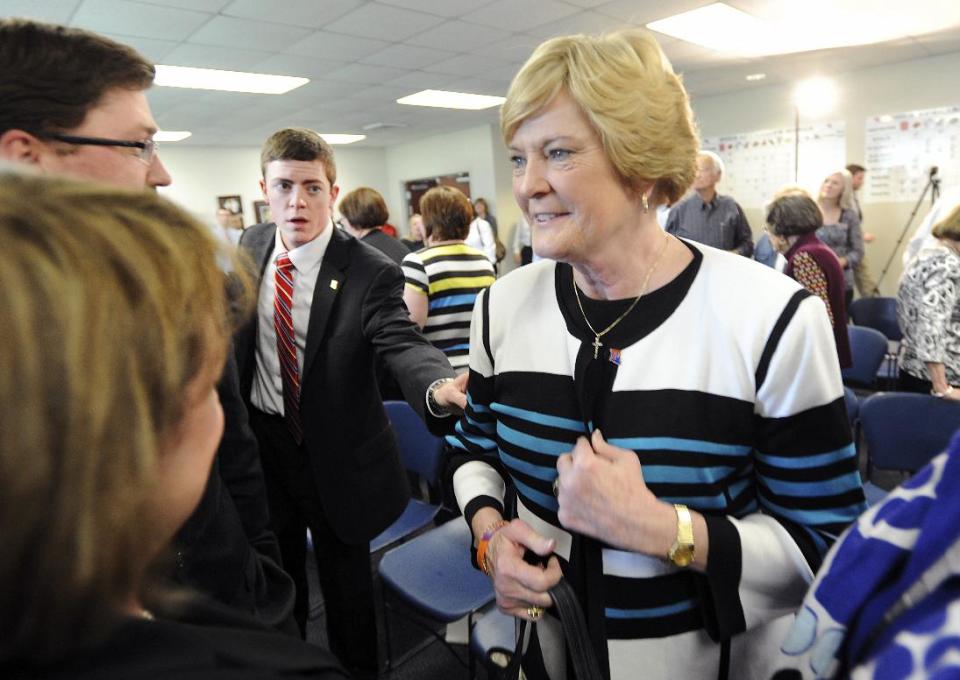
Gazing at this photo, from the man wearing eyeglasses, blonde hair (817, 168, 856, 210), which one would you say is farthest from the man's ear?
blonde hair (817, 168, 856, 210)

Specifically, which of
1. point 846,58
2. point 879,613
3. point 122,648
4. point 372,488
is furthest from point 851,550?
point 846,58

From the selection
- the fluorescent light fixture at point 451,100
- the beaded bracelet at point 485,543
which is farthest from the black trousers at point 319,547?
the fluorescent light fixture at point 451,100

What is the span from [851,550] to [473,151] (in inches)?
400

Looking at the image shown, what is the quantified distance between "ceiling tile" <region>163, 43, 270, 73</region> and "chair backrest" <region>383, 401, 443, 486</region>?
3.76m

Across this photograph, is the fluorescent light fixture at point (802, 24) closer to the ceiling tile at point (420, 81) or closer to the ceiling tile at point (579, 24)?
the ceiling tile at point (579, 24)

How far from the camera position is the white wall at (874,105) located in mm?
6270

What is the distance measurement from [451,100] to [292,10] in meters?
3.86

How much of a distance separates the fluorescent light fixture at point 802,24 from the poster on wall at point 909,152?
4.51 feet

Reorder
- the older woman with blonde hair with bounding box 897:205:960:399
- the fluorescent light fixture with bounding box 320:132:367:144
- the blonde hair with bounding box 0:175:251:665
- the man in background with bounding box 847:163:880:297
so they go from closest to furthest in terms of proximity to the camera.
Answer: the blonde hair with bounding box 0:175:251:665
the older woman with blonde hair with bounding box 897:205:960:399
the man in background with bounding box 847:163:880:297
the fluorescent light fixture with bounding box 320:132:367:144

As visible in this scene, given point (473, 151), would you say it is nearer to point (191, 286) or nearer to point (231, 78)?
point (231, 78)

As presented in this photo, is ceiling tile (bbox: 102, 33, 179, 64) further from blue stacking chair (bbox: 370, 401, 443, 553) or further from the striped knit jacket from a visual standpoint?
the striped knit jacket

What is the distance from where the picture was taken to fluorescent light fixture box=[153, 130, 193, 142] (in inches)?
321

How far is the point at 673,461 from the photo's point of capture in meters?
0.87

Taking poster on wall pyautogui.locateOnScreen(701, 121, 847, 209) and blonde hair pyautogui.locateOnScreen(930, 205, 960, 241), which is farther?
poster on wall pyautogui.locateOnScreen(701, 121, 847, 209)
